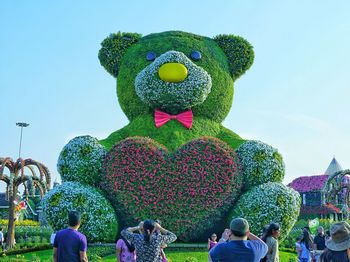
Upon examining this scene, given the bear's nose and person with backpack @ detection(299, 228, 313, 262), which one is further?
the bear's nose

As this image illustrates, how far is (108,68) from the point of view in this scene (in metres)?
18.3

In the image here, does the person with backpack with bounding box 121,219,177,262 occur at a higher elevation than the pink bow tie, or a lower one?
lower

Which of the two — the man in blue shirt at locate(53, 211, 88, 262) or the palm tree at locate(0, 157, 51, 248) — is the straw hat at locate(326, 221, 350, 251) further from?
the palm tree at locate(0, 157, 51, 248)

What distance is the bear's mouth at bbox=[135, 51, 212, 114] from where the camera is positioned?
1605cm

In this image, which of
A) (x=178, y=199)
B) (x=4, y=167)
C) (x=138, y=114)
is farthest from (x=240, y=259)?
(x=4, y=167)

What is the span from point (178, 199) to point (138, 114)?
3.45 metres

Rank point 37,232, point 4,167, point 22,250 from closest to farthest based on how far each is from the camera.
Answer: point 22,250 < point 4,167 < point 37,232

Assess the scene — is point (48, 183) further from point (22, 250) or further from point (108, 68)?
point (108, 68)

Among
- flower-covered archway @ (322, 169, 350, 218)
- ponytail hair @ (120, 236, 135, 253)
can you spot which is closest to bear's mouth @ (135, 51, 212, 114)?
flower-covered archway @ (322, 169, 350, 218)

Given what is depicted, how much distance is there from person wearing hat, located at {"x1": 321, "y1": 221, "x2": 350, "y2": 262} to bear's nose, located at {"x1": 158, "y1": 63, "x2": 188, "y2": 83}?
11.4m

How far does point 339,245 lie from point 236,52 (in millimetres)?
13781

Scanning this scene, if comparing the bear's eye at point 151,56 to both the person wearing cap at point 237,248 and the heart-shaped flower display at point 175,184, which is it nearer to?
the heart-shaped flower display at point 175,184

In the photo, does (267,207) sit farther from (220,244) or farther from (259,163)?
(220,244)

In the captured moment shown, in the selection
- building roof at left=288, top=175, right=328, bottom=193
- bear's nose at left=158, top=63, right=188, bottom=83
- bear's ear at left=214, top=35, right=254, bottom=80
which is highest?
bear's ear at left=214, top=35, right=254, bottom=80
